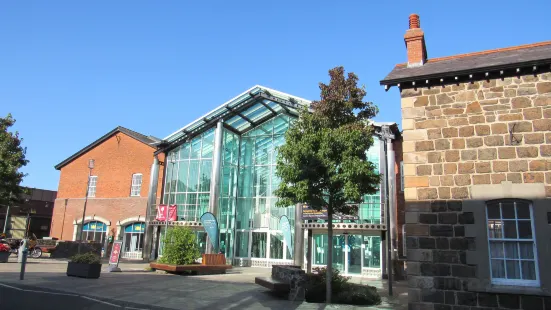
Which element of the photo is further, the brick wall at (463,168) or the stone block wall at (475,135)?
the stone block wall at (475,135)

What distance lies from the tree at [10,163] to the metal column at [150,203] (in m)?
7.72

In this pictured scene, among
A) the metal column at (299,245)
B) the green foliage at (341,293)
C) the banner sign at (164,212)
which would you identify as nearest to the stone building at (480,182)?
the green foliage at (341,293)

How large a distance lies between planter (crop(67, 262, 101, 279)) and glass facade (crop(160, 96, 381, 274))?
11276 millimetres

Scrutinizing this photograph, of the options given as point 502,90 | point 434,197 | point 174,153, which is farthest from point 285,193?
point 174,153

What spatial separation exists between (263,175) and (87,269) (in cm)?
1430

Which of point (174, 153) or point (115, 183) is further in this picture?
point (115, 183)

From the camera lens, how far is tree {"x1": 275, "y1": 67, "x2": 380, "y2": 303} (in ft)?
36.2

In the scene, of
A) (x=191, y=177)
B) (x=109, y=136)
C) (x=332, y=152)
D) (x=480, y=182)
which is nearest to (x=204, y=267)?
(x=191, y=177)

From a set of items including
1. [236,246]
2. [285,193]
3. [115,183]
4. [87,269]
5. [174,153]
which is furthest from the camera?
[115,183]

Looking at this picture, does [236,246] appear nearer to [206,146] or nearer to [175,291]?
[206,146]

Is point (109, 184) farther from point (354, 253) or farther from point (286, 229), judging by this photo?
point (354, 253)

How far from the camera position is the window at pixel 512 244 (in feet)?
28.8

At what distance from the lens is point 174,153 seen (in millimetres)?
29047

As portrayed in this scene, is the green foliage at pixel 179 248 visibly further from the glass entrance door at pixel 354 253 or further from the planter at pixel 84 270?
the glass entrance door at pixel 354 253
